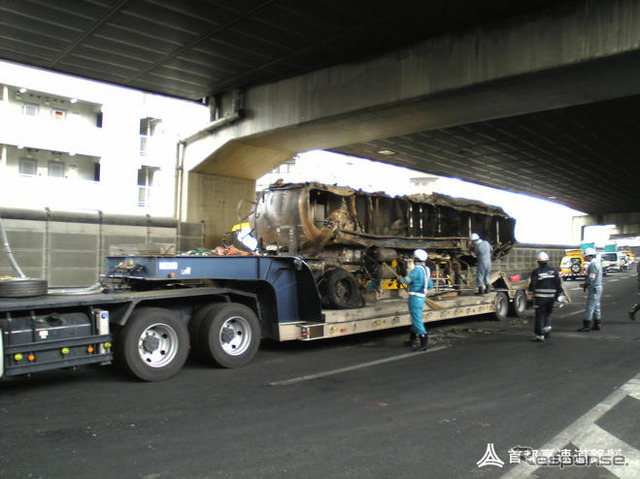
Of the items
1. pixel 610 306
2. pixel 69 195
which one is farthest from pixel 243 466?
pixel 69 195

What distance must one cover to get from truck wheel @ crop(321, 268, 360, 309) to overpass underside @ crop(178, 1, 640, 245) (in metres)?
5.24

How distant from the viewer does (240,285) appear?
8.95m

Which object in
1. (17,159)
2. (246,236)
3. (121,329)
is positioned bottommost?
(121,329)

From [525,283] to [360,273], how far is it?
726cm

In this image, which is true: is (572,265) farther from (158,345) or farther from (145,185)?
(158,345)

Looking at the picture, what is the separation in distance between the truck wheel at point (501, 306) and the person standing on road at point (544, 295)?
363 centimetres

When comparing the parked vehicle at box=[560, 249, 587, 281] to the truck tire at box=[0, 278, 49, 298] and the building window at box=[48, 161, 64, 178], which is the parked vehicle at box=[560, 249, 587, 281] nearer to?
the building window at box=[48, 161, 64, 178]

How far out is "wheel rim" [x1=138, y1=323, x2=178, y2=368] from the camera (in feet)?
23.1

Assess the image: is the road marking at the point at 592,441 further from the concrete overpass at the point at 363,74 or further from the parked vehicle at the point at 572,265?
the parked vehicle at the point at 572,265

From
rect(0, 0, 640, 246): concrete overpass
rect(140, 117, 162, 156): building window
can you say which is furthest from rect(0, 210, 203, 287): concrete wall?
rect(140, 117, 162, 156): building window

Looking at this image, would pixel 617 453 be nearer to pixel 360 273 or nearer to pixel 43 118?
pixel 360 273

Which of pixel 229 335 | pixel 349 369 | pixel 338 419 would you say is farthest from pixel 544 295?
pixel 338 419

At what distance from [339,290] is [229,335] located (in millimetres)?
3227

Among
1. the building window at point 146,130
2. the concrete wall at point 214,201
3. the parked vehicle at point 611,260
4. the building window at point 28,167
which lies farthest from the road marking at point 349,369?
the parked vehicle at point 611,260
